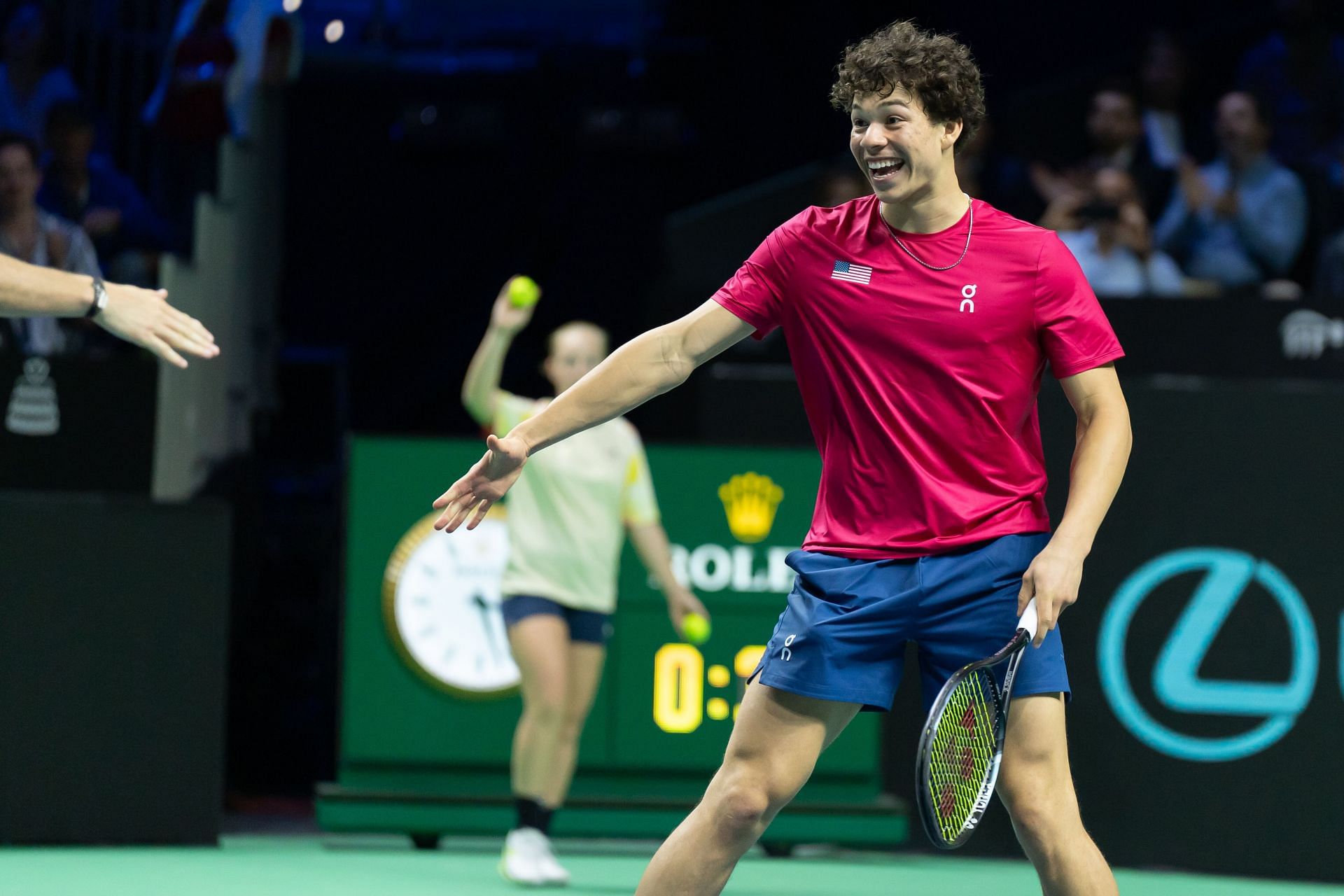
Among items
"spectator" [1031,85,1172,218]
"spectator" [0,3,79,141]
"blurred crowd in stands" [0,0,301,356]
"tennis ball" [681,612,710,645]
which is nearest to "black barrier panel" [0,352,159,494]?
"blurred crowd in stands" [0,0,301,356]

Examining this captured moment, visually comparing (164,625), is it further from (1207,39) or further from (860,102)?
(1207,39)

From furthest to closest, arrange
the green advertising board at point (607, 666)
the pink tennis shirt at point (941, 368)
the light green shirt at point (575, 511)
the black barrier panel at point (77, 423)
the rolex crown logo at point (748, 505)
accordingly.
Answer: the rolex crown logo at point (748, 505)
the green advertising board at point (607, 666)
the black barrier panel at point (77, 423)
the light green shirt at point (575, 511)
the pink tennis shirt at point (941, 368)

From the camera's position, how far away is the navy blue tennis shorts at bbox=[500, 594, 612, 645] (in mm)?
6383

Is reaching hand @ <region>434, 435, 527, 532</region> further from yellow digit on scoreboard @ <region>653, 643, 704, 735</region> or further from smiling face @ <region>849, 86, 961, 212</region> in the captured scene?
yellow digit on scoreboard @ <region>653, 643, 704, 735</region>

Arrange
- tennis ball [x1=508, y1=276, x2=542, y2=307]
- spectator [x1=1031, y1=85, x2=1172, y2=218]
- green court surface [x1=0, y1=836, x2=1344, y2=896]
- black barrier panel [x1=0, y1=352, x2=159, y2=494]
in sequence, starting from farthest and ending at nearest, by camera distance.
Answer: spectator [x1=1031, y1=85, x2=1172, y2=218]
black barrier panel [x1=0, y1=352, x2=159, y2=494]
tennis ball [x1=508, y1=276, x2=542, y2=307]
green court surface [x1=0, y1=836, x2=1344, y2=896]

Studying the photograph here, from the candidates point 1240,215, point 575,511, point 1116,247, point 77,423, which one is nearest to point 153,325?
point 575,511

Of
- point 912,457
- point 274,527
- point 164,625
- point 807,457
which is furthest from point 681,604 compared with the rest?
point 274,527

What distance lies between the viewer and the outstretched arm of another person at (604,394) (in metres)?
3.44

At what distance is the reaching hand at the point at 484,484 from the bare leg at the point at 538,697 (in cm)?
291

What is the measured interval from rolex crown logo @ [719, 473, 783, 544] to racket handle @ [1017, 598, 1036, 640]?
12.9ft

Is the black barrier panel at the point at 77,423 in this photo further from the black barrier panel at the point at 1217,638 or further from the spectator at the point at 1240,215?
the spectator at the point at 1240,215

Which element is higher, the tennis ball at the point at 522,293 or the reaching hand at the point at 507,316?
the tennis ball at the point at 522,293

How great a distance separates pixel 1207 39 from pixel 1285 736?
5.73 metres

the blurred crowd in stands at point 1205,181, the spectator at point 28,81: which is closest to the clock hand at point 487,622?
the blurred crowd in stands at point 1205,181
